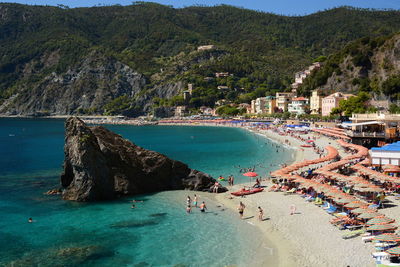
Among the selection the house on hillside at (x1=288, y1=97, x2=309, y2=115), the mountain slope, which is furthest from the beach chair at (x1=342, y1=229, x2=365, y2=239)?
the house on hillside at (x1=288, y1=97, x2=309, y2=115)

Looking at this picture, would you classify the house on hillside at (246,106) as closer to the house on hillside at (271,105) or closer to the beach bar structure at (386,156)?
the house on hillside at (271,105)

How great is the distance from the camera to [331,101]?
338 feet

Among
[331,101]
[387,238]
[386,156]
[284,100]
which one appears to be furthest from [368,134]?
[284,100]

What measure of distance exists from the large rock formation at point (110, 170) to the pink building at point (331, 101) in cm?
7622

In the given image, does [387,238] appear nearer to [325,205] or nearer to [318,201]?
[325,205]

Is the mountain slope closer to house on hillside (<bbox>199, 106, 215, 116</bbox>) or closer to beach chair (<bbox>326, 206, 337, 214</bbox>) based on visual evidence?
house on hillside (<bbox>199, 106, 215, 116</bbox>)

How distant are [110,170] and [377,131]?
43.7 meters

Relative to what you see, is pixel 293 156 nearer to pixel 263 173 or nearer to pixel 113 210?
pixel 263 173

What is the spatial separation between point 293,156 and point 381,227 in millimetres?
36267

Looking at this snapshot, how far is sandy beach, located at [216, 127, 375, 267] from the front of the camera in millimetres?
18219

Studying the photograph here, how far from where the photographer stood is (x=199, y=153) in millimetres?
64188

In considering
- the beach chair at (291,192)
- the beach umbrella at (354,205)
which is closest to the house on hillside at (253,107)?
the beach chair at (291,192)

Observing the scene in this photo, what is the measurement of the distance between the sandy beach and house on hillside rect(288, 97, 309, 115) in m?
97.1

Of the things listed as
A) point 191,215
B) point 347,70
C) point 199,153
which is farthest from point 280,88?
point 191,215
